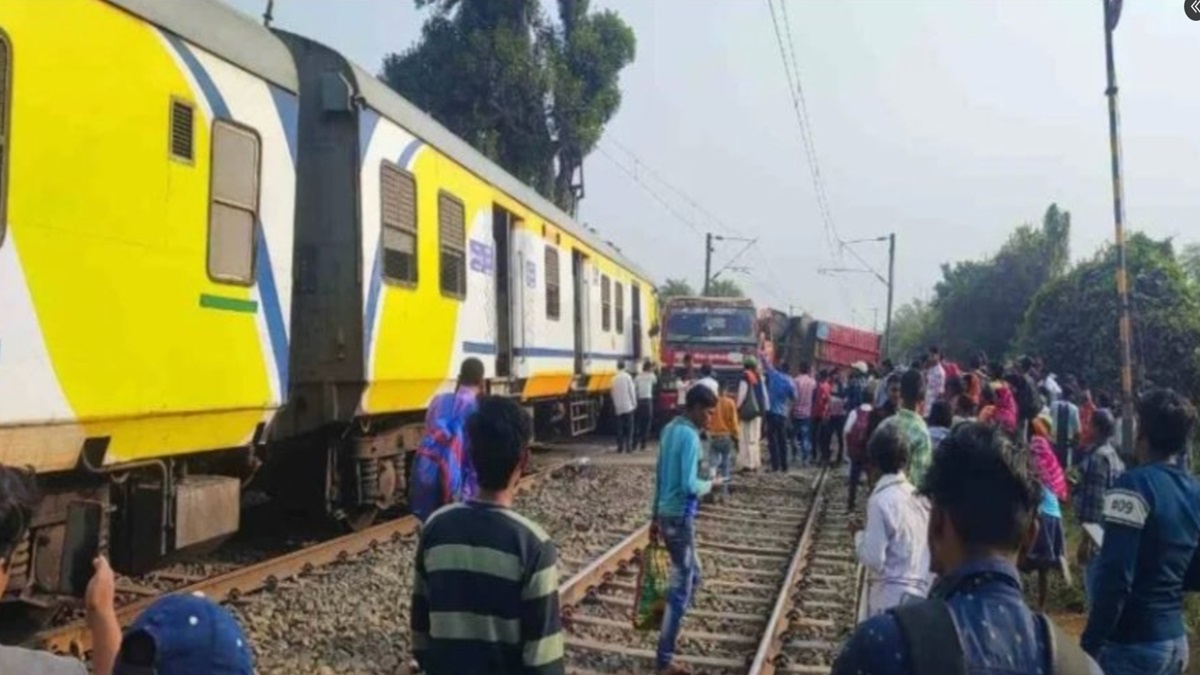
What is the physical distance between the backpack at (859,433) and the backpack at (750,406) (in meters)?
2.73

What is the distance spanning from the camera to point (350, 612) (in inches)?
306

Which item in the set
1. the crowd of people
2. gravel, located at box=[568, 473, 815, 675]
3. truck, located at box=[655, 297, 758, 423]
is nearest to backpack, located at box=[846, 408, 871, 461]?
gravel, located at box=[568, 473, 815, 675]

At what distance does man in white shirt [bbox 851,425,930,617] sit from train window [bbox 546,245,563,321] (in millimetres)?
10919

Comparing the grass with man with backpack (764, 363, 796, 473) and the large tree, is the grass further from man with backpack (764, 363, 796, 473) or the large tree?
the large tree

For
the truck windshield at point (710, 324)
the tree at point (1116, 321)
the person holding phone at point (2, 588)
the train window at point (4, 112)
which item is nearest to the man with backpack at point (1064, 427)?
the tree at point (1116, 321)


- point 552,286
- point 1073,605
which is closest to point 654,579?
point 1073,605

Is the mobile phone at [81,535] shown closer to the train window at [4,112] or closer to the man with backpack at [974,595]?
the train window at [4,112]

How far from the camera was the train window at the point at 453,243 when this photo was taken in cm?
1077

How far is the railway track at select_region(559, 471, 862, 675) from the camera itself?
7219 mm

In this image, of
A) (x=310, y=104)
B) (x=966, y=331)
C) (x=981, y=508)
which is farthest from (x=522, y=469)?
(x=966, y=331)

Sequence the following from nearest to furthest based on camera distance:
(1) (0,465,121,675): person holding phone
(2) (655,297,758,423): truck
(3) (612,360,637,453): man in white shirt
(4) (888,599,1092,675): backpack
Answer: (4) (888,599,1092,675): backpack → (1) (0,465,121,675): person holding phone → (3) (612,360,637,453): man in white shirt → (2) (655,297,758,423): truck

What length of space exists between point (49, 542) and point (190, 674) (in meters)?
4.76

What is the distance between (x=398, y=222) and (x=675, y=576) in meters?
4.13

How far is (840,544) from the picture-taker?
38.0 feet
